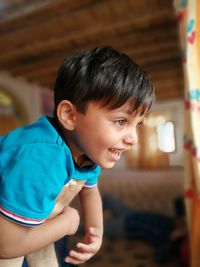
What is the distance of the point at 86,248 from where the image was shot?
17.0 inches

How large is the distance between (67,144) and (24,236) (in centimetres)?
14

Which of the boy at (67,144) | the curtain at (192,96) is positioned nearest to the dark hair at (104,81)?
the boy at (67,144)

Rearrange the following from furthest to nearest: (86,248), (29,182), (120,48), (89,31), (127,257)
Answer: (120,48) < (89,31) < (127,257) < (86,248) < (29,182)

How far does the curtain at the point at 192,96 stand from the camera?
860 millimetres

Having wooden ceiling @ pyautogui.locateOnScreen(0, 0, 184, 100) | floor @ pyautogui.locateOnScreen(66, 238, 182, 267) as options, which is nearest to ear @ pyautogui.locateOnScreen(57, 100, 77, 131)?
floor @ pyautogui.locateOnScreen(66, 238, 182, 267)

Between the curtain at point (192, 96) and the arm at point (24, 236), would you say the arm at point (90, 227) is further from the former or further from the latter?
the curtain at point (192, 96)

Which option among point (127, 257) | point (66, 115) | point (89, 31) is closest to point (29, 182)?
point (66, 115)

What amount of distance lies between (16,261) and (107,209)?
1478mm

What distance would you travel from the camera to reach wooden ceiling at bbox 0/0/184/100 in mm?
1796

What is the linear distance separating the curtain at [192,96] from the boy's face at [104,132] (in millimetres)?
550

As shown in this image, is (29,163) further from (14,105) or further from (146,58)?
(14,105)

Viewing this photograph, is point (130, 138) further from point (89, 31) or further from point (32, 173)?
point (89, 31)

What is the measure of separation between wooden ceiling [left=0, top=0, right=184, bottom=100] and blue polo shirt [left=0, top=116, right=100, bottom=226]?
3.76 feet

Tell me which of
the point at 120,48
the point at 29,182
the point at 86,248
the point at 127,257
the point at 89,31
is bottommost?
the point at 127,257
